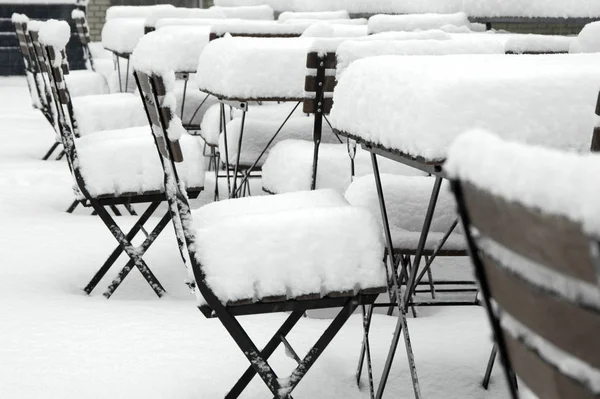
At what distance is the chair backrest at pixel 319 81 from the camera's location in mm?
3057

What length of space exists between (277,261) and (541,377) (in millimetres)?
1096

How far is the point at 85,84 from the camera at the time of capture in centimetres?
659

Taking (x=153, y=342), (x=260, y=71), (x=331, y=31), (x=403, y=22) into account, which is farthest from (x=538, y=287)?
(x=403, y=22)

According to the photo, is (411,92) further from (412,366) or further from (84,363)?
(84,363)

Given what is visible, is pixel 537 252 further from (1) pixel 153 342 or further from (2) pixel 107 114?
(2) pixel 107 114

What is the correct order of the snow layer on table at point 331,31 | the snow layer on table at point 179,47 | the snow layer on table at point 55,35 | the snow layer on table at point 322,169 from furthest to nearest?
the snow layer on table at point 179,47, the snow layer on table at point 331,31, the snow layer on table at point 55,35, the snow layer on table at point 322,169

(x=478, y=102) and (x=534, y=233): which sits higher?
(x=534, y=233)

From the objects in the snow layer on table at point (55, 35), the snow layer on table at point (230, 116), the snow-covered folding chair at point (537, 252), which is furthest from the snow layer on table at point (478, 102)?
the snow layer on table at point (230, 116)

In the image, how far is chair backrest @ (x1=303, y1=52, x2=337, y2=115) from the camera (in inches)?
120

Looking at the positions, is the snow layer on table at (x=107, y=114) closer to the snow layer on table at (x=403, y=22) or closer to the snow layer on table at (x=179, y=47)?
the snow layer on table at (x=179, y=47)

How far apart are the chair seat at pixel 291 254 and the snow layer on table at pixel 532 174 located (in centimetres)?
112

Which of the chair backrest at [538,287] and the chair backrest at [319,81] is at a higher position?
the chair backrest at [538,287]

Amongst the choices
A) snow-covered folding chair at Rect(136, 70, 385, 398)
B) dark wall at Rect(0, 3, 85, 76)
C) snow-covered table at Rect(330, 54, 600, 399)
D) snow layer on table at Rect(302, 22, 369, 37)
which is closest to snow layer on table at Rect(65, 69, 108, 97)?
snow layer on table at Rect(302, 22, 369, 37)

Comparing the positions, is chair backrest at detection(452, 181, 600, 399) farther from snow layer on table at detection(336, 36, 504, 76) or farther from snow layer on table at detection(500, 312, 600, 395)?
snow layer on table at detection(336, 36, 504, 76)
